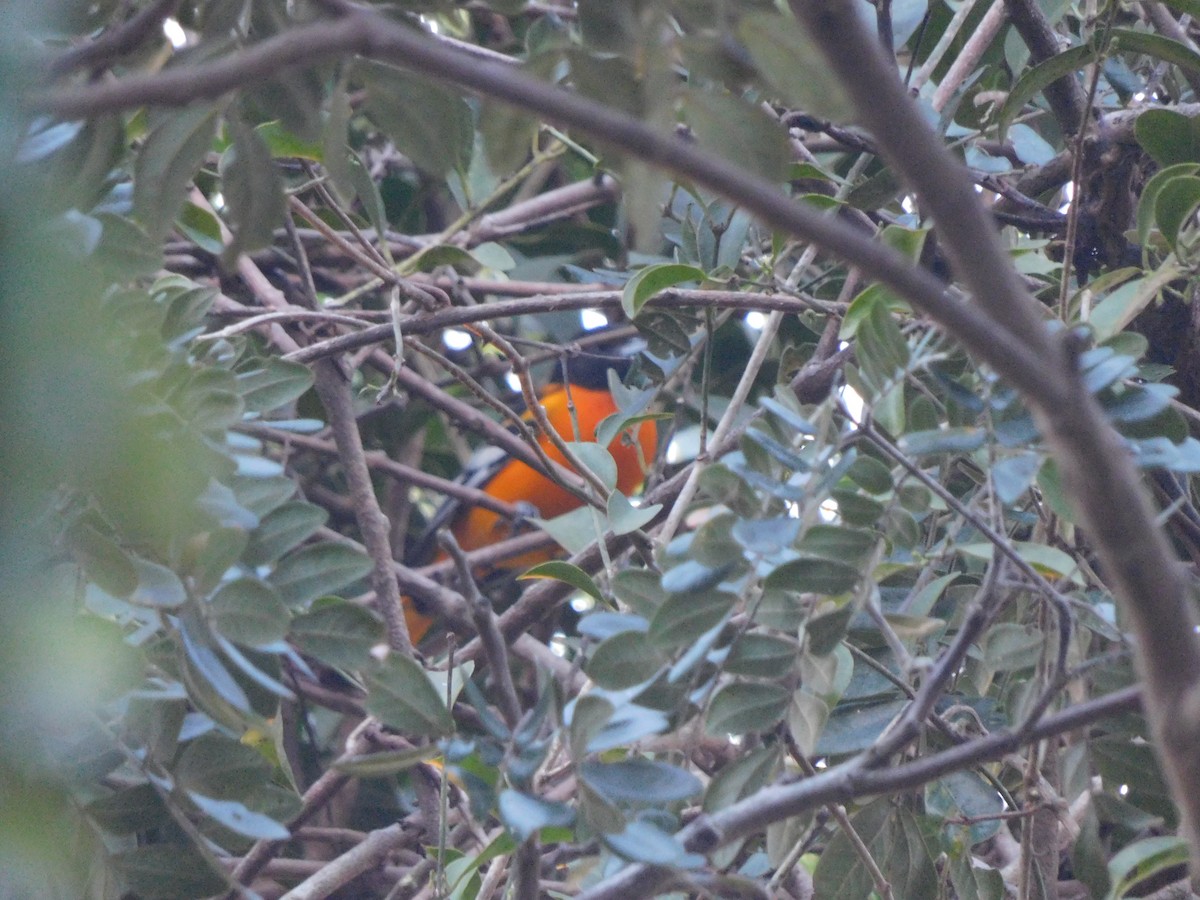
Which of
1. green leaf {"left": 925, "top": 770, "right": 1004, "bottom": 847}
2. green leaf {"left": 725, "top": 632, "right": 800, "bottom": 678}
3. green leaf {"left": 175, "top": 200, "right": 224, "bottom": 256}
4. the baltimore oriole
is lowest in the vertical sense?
the baltimore oriole

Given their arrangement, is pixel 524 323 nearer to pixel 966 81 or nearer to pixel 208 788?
pixel 966 81

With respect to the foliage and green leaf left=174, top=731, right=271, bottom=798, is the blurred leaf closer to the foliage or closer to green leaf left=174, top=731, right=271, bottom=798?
the foliage

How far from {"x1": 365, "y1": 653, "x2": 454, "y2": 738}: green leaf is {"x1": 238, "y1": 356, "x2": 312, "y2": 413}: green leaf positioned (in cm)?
46

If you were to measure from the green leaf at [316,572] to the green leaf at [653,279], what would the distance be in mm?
591

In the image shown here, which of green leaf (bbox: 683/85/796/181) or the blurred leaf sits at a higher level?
green leaf (bbox: 683/85/796/181)

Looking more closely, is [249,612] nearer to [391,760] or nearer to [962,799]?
[391,760]

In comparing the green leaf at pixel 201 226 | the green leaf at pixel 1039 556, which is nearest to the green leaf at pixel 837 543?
the green leaf at pixel 1039 556

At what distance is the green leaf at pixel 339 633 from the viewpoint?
0.97 m

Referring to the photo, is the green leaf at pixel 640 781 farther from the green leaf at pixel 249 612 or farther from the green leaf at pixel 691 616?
the green leaf at pixel 249 612

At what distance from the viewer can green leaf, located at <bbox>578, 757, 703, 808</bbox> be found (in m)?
0.82

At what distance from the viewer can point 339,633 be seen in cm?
98

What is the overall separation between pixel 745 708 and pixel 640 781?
0.59ft

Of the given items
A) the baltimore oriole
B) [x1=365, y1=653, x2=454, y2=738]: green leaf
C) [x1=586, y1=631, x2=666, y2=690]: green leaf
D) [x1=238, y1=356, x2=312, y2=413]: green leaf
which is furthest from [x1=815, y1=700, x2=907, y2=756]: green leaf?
the baltimore oriole

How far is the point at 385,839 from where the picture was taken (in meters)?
1.58
